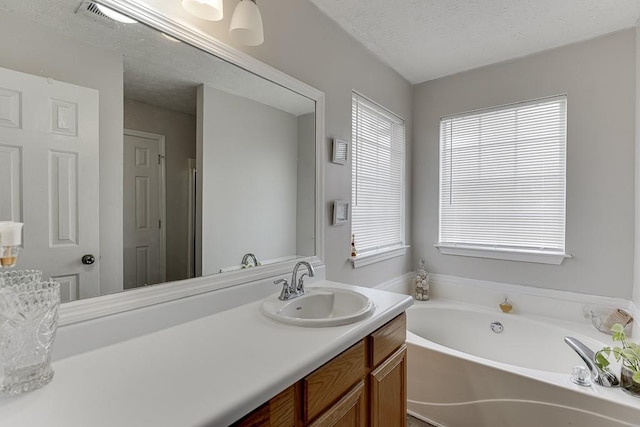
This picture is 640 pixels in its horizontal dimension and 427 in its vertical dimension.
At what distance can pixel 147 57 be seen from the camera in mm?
1174

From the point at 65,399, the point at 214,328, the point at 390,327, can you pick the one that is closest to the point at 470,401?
the point at 390,327

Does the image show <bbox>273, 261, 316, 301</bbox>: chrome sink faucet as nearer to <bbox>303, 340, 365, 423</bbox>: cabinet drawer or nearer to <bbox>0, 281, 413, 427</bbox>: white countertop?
<bbox>0, 281, 413, 427</bbox>: white countertop

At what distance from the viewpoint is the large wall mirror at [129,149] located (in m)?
0.91

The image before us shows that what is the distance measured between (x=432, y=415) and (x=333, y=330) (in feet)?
4.35

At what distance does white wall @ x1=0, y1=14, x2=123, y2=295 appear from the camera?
92 centimetres

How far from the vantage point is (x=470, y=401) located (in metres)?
1.82

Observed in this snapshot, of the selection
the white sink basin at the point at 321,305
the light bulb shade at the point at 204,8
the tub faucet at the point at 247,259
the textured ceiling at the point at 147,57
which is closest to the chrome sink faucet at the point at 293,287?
the white sink basin at the point at 321,305

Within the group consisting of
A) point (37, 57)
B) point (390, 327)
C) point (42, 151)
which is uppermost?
point (37, 57)

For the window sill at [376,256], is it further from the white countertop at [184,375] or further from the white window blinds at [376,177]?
the white countertop at [184,375]

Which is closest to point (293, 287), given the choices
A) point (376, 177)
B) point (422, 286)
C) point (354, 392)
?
point (354, 392)

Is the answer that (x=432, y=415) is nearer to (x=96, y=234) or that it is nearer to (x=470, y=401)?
(x=470, y=401)

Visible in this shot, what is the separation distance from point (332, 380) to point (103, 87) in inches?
47.4

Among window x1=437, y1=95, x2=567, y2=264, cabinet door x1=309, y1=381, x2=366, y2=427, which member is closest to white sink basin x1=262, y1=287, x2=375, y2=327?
cabinet door x1=309, y1=381, x2=366, y2=427

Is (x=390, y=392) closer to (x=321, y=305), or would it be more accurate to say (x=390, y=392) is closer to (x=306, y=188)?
(x=321, y=305)
